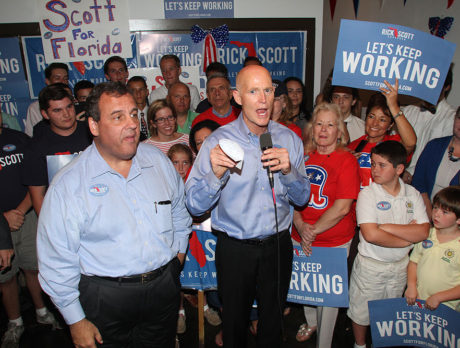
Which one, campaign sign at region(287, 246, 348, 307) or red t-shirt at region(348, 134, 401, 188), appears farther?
red t-shirt at region(348, 134, 401, 188)

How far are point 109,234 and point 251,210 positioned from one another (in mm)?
853

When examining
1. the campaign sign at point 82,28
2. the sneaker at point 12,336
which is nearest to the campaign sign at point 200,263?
the sneaker at point 12,336

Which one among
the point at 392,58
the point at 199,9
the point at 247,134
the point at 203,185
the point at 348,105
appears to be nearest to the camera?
the point at 203,185

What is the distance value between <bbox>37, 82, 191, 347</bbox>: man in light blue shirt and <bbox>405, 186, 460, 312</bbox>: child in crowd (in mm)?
1785

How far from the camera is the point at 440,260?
2322 mm

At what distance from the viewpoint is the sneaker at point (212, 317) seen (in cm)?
320

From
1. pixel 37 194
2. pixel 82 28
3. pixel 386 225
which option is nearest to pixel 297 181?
pixel 386 225

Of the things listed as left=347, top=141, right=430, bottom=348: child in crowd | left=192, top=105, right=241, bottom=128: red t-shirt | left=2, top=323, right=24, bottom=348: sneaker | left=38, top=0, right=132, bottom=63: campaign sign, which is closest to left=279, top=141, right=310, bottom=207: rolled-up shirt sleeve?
left=347, top=141, right=430, bottom=348: child in crowd

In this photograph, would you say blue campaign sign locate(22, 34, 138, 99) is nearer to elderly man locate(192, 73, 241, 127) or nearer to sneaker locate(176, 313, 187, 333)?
elderly man locate(192, 73, 241, 127)

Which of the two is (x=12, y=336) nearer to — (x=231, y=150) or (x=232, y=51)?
(x=231, y=150)

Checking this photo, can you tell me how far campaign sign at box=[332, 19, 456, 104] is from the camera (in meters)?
2.65

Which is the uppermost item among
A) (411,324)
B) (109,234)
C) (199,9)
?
(199,9)

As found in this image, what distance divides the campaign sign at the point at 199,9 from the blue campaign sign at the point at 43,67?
765 mm

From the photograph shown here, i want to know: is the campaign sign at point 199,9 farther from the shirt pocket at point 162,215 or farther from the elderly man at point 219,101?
the shirt pocket at point 162,215
